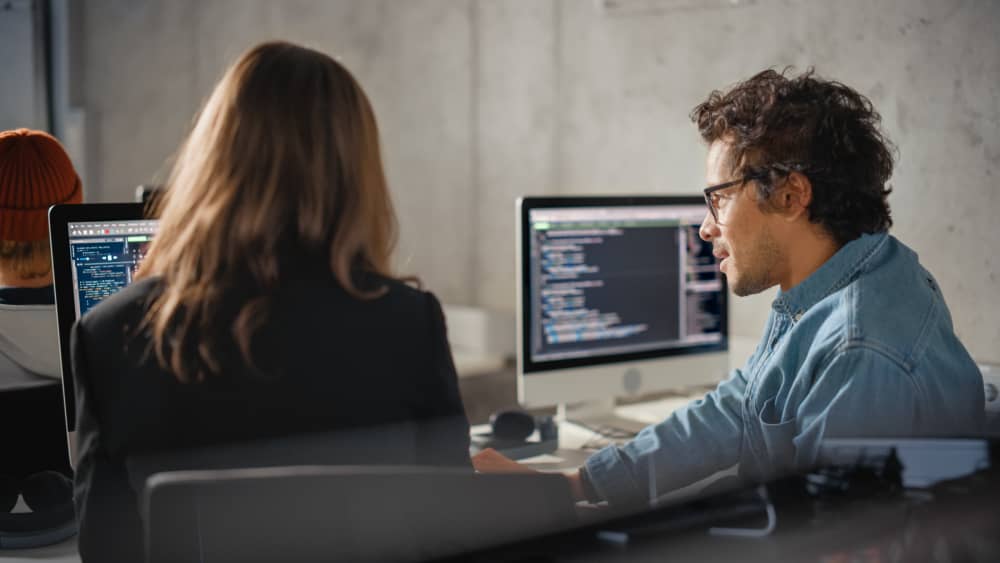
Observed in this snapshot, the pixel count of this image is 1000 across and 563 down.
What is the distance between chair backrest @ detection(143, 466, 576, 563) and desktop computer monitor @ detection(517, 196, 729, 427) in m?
1.21

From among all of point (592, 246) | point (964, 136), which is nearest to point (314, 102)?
point (592, 246)

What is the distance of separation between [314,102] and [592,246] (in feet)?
3.58

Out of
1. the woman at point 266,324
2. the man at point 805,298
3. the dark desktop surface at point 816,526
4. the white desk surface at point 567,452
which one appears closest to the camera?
the dark desktop surface at point 816,526

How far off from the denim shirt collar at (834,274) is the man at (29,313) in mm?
1121

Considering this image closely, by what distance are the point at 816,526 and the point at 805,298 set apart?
0.80 metres

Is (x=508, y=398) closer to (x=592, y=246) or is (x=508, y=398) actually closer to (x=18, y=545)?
(x=592, y=246)

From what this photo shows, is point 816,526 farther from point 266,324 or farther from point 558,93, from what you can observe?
point 558,93

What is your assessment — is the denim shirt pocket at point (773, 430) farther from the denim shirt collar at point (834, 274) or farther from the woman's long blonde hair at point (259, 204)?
the woman's long blonde hair at point (259, 204)

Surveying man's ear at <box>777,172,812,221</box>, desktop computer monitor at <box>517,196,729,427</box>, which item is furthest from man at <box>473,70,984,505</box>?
desktop computer monitor at <box>517,196,729,427</box>

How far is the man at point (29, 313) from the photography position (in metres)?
1.47

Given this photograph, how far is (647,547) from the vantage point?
17.6 inches

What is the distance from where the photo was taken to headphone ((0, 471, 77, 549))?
132 cm

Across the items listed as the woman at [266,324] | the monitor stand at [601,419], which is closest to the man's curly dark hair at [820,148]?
the woman at [266,324]

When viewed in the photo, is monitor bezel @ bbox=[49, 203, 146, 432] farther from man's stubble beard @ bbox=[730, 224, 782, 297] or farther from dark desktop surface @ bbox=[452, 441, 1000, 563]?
dark desktop surface @ bbox=[452, 441, 1000, 563]
